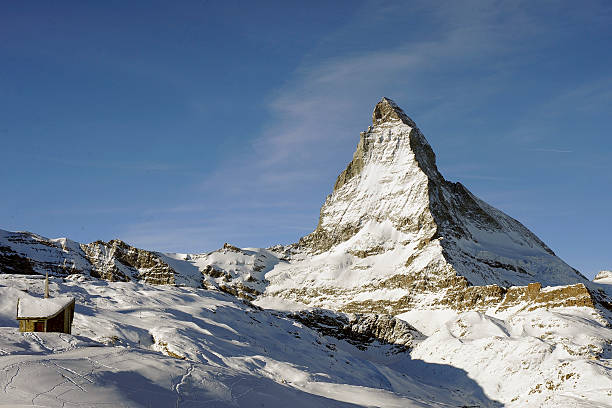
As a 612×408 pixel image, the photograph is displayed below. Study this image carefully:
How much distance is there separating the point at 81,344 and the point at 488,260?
17716cm

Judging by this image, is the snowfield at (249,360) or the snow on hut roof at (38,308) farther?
the snow on hut roof at (38,308)

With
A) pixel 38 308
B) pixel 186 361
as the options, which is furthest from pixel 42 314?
pixel 186 361

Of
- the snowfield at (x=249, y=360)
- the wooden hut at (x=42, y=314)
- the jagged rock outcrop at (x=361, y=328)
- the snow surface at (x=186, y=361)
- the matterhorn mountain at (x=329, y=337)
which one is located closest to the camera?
the snow surface at (x=186, y=361)

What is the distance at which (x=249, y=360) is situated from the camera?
4878 cm

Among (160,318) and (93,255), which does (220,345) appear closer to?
(160,318)

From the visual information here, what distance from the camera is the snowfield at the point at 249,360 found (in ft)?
58.1

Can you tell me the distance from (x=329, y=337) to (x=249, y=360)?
82.1m

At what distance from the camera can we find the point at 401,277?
176 metres

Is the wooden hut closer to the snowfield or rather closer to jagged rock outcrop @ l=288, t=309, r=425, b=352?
the snowfield

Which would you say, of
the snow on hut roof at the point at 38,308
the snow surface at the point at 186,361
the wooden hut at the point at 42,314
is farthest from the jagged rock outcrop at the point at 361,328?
the snow on hut roof at the point at 38,308

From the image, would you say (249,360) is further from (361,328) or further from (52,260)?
(52,260)

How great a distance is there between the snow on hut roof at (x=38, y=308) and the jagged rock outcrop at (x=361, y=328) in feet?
332

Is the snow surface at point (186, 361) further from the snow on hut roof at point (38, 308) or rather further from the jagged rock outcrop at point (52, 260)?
the jagged rock outcrop at point (52, 260)

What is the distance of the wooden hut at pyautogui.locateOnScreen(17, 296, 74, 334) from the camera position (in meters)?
31.5
